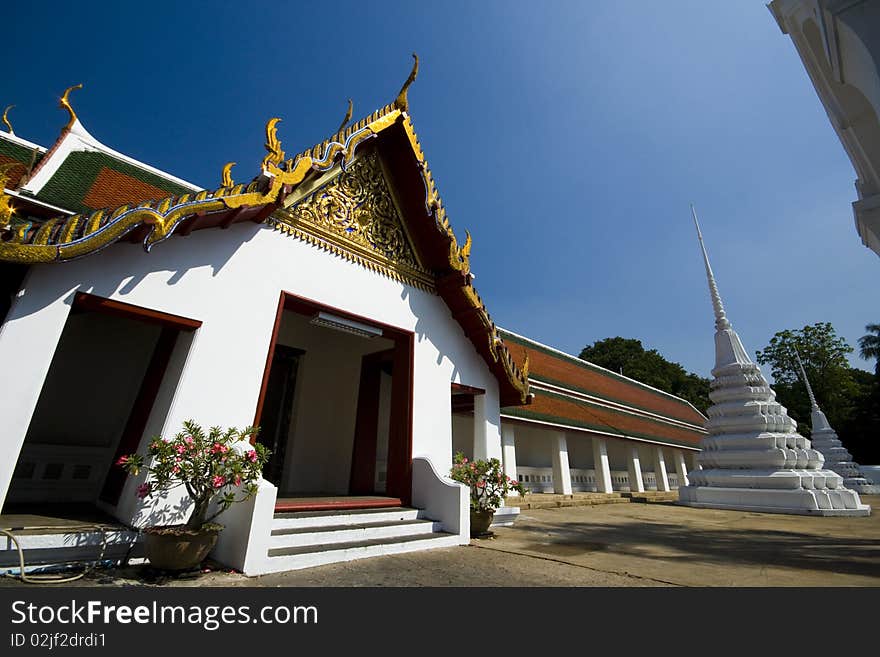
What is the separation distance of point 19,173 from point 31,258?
141 inches

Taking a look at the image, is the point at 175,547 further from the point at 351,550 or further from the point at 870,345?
the point at 870,345

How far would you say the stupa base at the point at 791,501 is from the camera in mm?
9227

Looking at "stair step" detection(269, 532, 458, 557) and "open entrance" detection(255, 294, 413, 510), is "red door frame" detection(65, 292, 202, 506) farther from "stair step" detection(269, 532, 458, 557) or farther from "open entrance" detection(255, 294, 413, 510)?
"open entrance" detection(255, 294, 413, 510)

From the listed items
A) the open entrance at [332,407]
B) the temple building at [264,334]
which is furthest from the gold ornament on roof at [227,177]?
the open entrance at [332,407]

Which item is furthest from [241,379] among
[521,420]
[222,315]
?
[521,420]

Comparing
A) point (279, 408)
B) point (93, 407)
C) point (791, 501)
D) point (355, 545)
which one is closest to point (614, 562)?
point (355, 545)

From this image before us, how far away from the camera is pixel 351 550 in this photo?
3816mm

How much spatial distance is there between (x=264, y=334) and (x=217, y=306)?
1.72ft

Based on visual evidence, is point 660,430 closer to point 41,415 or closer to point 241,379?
point 241,379

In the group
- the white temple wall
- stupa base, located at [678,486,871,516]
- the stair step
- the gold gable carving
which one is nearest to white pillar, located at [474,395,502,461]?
the white temple wall

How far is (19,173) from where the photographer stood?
534 centimetres

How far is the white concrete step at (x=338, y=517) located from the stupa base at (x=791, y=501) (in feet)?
29.9

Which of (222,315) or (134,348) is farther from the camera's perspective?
(134,348)

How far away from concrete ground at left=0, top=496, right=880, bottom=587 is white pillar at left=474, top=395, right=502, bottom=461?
3.72 ft
